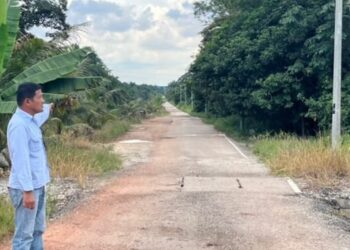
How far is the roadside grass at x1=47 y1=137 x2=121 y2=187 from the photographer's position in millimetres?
13891

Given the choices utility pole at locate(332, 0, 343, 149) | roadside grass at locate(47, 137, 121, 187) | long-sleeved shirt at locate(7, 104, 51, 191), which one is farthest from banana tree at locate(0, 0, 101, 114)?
utility pole at locate(332, 0, 343, 149)

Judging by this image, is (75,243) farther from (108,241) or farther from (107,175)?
(107,175)

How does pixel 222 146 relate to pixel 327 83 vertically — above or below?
below

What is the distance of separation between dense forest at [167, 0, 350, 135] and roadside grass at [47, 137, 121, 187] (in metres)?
8.66

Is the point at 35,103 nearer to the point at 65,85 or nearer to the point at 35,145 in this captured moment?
the point at 35,145

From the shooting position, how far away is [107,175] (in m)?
15.3

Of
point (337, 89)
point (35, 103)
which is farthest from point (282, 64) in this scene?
point (35, 103)

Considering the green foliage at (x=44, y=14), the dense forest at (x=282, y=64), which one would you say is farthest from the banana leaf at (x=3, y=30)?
the green foliage at (x=44, y=14)

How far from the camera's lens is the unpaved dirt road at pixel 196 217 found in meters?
7.97

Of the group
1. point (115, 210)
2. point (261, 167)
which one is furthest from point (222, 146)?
point (115, 210)

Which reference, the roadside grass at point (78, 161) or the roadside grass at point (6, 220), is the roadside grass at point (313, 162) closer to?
the roadside grass at point (78, 161)

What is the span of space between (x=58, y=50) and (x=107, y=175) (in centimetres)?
468

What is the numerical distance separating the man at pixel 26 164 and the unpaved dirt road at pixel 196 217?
1.94 metres

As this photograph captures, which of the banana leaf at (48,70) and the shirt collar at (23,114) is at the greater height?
the banana leaf at (48,70)
